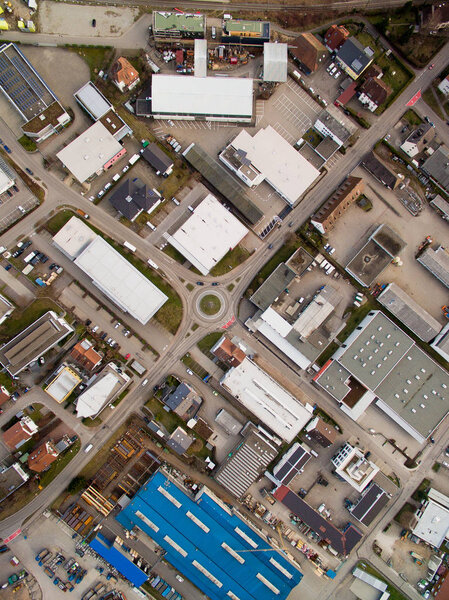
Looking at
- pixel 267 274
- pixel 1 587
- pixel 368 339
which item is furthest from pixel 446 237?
pixel 1 587

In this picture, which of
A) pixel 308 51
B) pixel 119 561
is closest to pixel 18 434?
pixel 119 561

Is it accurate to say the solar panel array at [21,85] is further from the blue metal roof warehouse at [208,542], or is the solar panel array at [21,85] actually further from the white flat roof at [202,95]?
the blue metal roof warehouse at [208,542]

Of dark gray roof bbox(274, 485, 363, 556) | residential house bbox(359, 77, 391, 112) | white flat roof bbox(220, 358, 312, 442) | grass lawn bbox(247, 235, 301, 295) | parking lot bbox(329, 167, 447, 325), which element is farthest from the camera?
parking lot bbox(329, 167, 447, 325)

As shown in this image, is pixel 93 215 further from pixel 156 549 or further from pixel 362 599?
pixel 362 599

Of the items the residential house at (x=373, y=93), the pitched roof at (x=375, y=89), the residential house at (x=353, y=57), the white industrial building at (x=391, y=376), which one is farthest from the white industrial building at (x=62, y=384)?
the residential house at (x=353, y=57)

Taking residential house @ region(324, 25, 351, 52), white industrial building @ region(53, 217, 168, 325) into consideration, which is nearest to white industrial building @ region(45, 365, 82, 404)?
white industrial building @ region(53, 217, 168, 325)

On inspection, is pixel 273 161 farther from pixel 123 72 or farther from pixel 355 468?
pixel 355 468

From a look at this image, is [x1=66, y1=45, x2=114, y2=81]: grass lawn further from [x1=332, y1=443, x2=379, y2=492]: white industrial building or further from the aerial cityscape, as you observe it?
[x1=332, y1=443, x2=379, y2=492]: white industrial building
